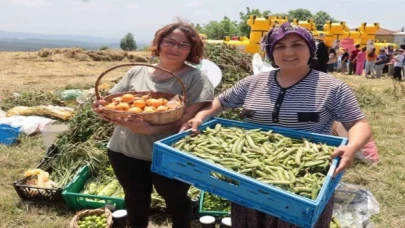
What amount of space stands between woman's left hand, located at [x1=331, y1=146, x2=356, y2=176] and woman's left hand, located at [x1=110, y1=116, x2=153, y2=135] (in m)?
1.10

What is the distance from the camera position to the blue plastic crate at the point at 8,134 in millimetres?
5969

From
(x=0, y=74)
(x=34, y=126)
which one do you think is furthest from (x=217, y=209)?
(x=0, y=74)

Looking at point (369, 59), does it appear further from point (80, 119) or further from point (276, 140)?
point (276, 140)

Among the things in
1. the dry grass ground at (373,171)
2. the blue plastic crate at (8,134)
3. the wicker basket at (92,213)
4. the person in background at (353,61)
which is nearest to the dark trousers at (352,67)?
the person in background at (353,61)

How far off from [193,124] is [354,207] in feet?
7.37

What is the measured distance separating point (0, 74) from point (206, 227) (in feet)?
46.1

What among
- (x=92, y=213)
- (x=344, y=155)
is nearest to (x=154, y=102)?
(x=344, y=155)

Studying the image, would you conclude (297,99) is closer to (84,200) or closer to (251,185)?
(251,185)

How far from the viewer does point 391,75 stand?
55.1 ft

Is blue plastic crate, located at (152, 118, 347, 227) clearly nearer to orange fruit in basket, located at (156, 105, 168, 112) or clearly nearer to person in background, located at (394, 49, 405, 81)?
orange fruit in basket, located at (156, 105, 168, 112)

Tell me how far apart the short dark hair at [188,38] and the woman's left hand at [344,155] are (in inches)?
45.3

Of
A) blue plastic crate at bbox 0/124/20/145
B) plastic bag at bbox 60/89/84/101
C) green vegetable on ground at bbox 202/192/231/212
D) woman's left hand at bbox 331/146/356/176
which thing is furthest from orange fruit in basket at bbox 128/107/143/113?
plastic bag at bbox 60/89/84/101

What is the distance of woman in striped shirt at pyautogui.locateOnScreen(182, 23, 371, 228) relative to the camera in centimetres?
200

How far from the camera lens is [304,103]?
6.72 feet
